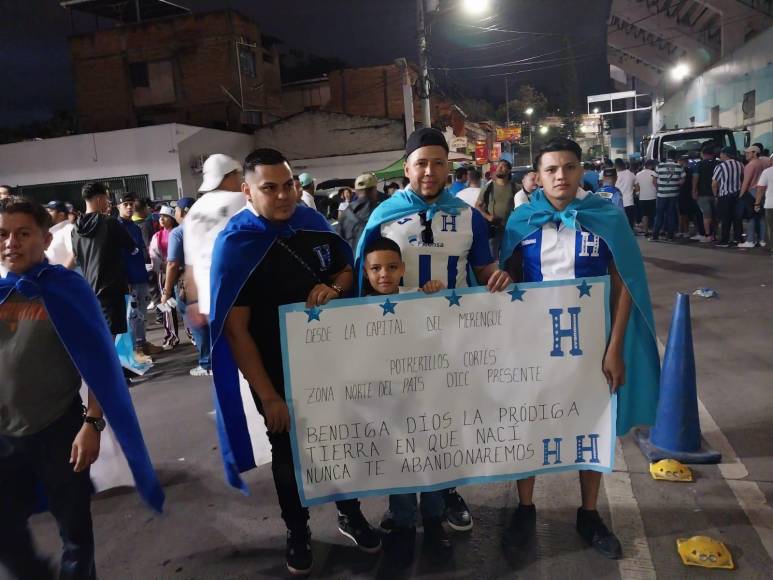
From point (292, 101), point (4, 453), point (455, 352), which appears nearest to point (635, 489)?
point (455, 352)

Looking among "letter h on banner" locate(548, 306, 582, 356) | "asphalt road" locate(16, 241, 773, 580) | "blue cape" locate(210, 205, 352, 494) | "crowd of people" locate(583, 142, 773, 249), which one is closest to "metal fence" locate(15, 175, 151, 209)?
"crowd of people" locate(583, 142, 773, 249)

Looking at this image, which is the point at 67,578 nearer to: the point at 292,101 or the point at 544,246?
the point at 544,246

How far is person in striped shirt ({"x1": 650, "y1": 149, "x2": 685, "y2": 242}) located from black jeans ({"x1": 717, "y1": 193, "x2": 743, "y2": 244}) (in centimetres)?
136

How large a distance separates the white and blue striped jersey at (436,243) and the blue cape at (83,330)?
140cm

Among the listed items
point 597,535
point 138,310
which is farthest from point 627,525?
point 138,310

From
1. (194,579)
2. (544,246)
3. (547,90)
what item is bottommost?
(194,579)

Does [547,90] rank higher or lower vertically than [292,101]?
higher

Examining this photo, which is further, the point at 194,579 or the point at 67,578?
the point at 194,579

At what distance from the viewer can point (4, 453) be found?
239cm

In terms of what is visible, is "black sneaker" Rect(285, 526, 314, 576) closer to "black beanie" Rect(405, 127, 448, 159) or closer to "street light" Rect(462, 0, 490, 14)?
"black beanie" Rect(405, 127, 448, 159)

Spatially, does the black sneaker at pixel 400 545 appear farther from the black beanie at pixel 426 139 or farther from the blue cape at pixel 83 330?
the black beanie at pixel 426 139

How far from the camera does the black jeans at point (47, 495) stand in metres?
2.41

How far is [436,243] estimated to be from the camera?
297cm

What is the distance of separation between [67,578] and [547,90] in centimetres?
8172
